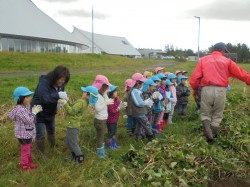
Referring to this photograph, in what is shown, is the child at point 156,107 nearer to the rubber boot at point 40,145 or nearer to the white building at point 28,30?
the rubber boot at point 40,145

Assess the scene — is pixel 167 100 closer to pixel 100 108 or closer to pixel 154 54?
pixel 100 108

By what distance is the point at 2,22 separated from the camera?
113 feet

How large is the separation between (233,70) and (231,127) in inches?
47.6

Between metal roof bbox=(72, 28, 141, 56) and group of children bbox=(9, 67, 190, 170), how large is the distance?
203 ft

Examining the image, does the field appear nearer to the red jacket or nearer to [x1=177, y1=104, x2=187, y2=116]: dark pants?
the red jacket

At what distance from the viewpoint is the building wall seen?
33.7 metres

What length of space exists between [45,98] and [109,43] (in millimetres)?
73389

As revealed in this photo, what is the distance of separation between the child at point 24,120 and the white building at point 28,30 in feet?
94.8

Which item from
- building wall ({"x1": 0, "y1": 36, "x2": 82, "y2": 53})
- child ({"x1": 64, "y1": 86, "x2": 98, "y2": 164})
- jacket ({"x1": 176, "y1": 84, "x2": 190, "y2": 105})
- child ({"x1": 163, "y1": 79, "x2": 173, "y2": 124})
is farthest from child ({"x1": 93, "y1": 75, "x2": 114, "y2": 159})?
building wall ({"x1": 0, "y1": 36, "x2": 82, "y2": 53})

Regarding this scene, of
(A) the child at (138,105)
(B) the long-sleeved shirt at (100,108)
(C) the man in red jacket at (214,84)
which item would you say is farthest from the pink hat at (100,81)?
(C) the man in red jacket at (214,84)

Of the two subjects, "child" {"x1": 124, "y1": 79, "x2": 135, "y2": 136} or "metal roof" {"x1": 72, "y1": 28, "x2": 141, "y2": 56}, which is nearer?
"child" {"x1": 124, "y1": 79, "x2": 135, "y2": 136}

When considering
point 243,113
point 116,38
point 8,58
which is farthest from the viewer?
point 116,38

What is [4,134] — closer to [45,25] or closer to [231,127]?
[231,127]

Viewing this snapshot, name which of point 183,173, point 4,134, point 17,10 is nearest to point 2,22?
point 17,10
